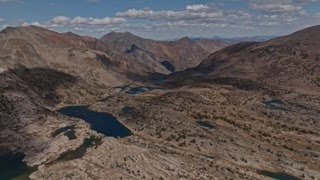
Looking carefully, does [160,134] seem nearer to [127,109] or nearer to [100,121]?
[100,121]

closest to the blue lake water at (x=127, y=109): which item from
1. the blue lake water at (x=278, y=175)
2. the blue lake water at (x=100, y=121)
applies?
the blue lake water at (x=100, y=121)

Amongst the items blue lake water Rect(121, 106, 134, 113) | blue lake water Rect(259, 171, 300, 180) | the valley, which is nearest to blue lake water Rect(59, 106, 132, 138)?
the valley

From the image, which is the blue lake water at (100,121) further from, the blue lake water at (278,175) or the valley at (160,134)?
the blue lake water at (278,175)

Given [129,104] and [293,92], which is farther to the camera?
[293,92]

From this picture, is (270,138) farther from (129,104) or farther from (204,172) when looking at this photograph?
(129,104)

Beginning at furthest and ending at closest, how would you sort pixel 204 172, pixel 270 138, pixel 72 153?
pixel 270 138 → pixel 72 153 → pixel 204 172

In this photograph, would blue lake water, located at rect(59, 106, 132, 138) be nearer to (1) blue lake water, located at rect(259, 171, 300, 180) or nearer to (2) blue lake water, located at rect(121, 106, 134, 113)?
(2) blue lake water, located at rect(121, 106, 134, 113)

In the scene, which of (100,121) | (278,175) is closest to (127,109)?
(100,121)

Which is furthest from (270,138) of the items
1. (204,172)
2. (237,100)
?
(237,100)
